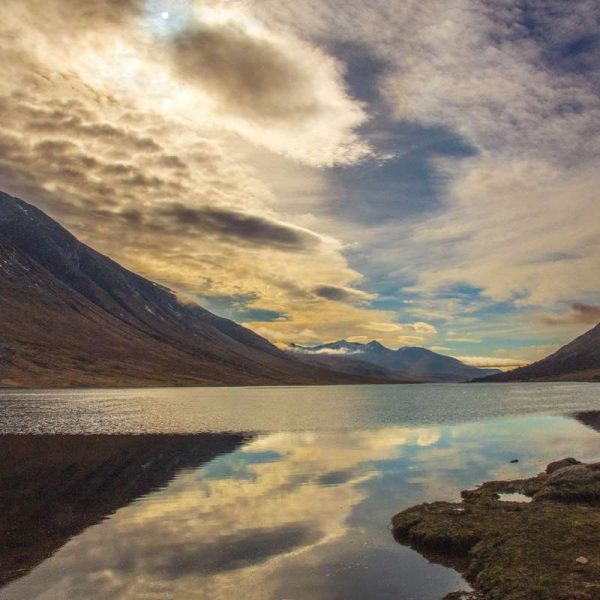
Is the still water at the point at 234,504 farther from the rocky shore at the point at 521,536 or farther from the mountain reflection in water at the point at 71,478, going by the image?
the rocky shore at the point at 521,536

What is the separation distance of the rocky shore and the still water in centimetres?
155

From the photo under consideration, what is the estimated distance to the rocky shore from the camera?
20.7 m

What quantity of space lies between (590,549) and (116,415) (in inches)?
3958

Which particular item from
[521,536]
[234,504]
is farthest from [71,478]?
A: [521,536]

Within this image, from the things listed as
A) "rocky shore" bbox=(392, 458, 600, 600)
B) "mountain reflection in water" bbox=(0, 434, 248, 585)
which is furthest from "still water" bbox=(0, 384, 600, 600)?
"rocky shore" bbox=(392, 458, 600, 600)

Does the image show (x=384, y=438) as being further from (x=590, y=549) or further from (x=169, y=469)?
(x=590, y=549)

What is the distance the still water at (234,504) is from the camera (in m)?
22.9

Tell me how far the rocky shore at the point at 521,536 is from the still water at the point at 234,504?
155cm

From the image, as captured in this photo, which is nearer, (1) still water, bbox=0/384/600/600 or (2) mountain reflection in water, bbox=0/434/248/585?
(1) still water, bbox=0/384/600/600

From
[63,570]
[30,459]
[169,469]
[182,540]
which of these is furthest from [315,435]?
[63,570]

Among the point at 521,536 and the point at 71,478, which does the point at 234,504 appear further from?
the point at 71,478

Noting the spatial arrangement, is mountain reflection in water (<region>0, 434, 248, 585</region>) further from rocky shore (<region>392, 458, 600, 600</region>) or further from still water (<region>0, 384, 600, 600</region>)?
rocky shore (<region>392, 458, 600, 600</region>)

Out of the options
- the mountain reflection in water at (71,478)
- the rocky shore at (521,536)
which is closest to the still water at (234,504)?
the mountain reflection in water at (71,478)

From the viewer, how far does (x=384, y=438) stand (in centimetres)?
7319
